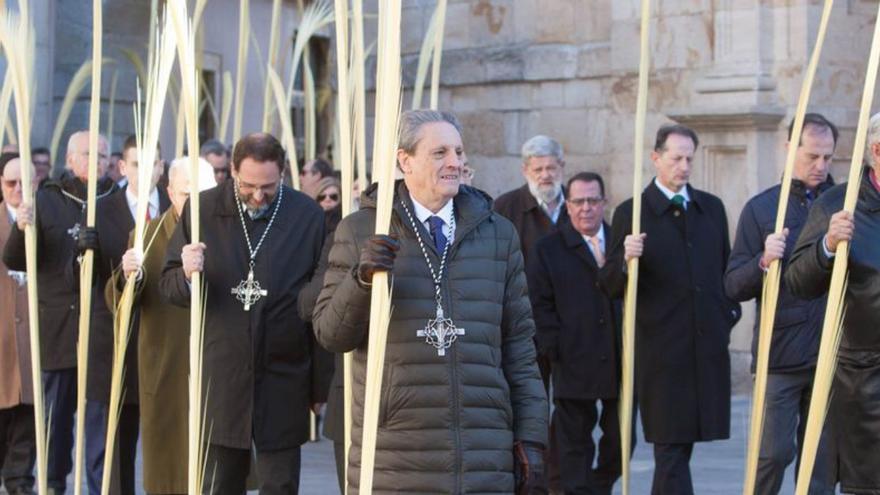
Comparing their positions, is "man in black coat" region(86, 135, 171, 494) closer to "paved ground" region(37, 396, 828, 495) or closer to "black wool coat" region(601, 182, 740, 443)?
"paved ground" region(37, 396, 828, 495)

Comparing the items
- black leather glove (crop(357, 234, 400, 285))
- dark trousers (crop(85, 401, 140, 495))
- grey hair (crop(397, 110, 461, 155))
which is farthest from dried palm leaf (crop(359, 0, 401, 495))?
dark trousers (crop(85, 401, 140, 495))

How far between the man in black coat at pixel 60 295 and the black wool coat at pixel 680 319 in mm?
2636

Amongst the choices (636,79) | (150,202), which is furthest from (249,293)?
(636,79)

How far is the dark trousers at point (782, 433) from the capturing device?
26.2 ft

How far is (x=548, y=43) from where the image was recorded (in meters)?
14.9

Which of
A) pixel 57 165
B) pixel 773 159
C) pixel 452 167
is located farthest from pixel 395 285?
pixel 57 165

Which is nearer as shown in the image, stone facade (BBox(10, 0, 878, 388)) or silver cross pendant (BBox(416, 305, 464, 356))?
silver cross pendant (BBox(416, 305, 464, 356))

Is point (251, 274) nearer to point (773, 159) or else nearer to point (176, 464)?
point (176, 464)

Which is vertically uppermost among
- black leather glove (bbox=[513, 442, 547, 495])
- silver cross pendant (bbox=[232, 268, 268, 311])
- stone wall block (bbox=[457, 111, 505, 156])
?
stone wall block (bbox=[457, 111, 505, 156])

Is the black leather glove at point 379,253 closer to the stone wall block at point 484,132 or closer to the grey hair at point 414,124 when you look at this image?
the grey hair at point 414,124

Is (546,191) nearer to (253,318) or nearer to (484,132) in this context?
(253,318)

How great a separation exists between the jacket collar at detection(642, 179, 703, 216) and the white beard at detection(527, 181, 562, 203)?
1168mm

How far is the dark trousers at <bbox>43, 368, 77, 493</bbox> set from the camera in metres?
9.28

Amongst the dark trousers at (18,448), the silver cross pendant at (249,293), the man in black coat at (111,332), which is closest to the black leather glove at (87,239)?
the man in black coat at (111,332)
